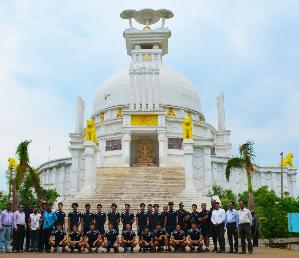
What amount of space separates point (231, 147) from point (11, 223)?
113 feet

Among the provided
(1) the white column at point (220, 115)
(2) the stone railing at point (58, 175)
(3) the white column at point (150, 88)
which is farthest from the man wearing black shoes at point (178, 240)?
(1) the white column at point (220, 115)

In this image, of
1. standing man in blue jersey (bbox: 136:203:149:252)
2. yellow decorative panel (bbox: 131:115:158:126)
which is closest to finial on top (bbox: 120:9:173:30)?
yellow decorative panel (bbox: 131:115:158:126)

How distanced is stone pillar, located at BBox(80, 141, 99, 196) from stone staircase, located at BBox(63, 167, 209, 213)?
517 millimetres

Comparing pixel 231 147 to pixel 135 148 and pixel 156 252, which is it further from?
pixel 156 252

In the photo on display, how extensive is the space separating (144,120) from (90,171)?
9544 millimetres

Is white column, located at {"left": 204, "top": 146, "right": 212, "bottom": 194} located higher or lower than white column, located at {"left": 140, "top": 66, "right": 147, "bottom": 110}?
lower

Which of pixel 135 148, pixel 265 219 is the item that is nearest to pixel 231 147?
pixel 135 148

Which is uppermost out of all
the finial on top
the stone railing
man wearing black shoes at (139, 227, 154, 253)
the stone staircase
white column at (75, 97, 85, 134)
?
the finial on top

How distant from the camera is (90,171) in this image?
2606cm

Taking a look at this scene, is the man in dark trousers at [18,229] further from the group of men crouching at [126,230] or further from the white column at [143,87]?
the white column at [143,87]

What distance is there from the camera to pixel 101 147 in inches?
1555

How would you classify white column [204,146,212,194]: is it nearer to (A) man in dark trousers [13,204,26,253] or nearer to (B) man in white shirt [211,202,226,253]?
(B) man in white shirt [211,202,226,253]

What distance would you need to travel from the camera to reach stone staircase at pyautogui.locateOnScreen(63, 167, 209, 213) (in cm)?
2258

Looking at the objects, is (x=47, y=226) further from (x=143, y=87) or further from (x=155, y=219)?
(x=143, y=87)
